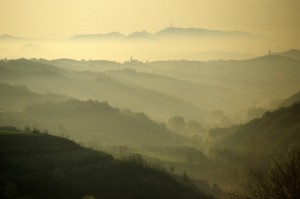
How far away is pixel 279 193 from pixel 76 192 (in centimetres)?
10527

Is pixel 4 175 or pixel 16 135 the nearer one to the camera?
pixel 4 175

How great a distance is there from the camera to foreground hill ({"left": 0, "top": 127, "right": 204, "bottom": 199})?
398 ft

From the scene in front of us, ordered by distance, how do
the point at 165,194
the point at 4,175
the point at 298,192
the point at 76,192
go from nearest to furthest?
the point at 298,192
the point at 4,175
the point at 76,192
the point at 165,194

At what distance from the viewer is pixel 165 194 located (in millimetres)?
144625

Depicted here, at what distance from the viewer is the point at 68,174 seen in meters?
134

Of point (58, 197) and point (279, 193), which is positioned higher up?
point (279, 193)

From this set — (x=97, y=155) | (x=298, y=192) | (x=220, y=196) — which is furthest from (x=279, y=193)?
(x=220, y=196)

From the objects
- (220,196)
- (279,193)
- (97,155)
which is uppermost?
(279,193)

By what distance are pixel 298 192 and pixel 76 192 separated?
352 feet

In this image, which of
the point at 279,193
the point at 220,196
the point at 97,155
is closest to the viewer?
the point at 279,193

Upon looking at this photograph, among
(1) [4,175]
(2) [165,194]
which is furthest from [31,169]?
(2) [165,194]

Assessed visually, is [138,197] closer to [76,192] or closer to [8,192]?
[76,192]

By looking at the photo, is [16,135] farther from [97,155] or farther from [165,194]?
[165,194]

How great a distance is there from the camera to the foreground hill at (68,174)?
121 m
